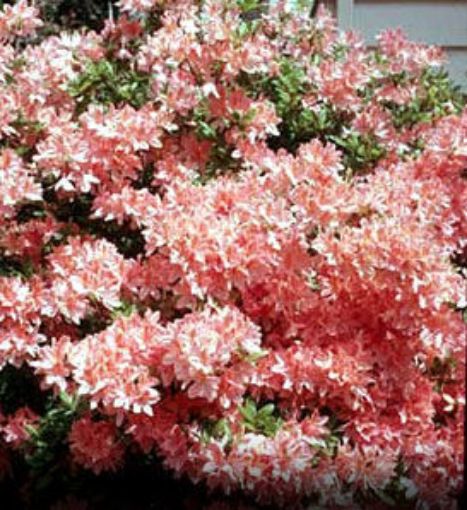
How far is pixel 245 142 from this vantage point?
2246mm

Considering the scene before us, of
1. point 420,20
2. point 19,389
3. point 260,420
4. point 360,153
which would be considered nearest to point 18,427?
point 19,389

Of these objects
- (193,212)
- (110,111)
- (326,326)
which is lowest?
(326,326)

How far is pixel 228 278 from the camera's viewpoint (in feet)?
5.87

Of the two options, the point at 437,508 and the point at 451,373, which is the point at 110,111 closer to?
the point at 451,373

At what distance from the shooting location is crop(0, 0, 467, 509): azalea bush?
67.3 inches

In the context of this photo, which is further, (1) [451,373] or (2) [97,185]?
(2) [97,185]

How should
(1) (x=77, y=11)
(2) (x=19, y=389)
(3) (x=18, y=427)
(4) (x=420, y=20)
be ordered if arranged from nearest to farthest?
(3) (x=18, y=427)
(2) (x=19, y=389)
(4) (x=420, y=20)
(1) (x=77, y=11)

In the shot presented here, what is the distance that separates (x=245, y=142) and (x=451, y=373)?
27.9 inches

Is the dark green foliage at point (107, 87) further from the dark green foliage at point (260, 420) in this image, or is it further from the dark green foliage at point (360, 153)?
the dark green foliage at point (260, 420)

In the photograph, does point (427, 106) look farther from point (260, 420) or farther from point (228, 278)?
point (260, 420)

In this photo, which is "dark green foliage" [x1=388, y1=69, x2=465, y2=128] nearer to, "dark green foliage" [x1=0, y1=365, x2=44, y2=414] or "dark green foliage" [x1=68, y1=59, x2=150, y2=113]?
"dark green foliage" [x1=68, y1=59, x2=150, y2=113]

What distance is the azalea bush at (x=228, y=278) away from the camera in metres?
1.71

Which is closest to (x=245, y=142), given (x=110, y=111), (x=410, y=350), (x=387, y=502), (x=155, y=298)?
Result: (x=110, y=111)

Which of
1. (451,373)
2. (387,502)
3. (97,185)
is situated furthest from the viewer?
(97,185)
